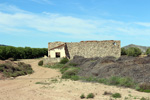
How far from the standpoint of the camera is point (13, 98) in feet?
32.4

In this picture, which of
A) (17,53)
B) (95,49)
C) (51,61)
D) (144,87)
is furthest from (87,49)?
(144,87)

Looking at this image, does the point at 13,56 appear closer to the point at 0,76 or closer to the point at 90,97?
the point at 0,76

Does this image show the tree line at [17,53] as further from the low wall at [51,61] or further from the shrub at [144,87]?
the shrub at [144,87]

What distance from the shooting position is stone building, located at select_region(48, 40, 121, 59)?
3175 centimetres

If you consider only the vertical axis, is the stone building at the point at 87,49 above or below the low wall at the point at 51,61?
above

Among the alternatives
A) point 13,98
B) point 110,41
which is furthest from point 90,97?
point 110,41

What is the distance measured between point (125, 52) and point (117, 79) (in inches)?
1440

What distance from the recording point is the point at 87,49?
109ft

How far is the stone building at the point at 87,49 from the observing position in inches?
1250

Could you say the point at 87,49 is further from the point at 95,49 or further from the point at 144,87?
the point at 144,87

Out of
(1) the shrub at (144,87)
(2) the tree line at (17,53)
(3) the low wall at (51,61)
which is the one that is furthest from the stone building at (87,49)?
(1) the shrub at (144,87)

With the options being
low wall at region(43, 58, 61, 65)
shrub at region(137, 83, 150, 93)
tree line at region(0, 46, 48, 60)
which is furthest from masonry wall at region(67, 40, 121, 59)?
shrub at region(137, 83, 150, 93)

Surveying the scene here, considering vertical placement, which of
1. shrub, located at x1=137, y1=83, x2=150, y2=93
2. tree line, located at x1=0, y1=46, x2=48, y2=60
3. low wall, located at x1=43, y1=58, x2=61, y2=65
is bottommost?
shrub, located at x1=137, y1=83, x2=150, y2=93

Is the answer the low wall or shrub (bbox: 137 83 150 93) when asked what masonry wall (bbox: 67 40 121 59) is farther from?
shrub (bbox: 137 83 150 93)
